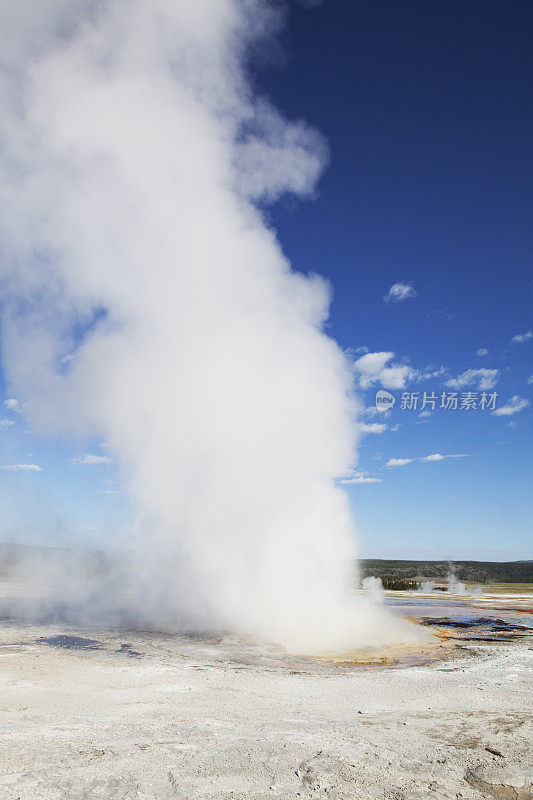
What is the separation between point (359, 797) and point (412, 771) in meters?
0.97

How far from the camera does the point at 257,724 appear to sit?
7.35 metres

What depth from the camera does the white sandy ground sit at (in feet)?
17.7

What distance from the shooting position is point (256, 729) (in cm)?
711

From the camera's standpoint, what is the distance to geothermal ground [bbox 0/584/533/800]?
5.42 metres

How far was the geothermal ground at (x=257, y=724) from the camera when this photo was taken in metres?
5.42

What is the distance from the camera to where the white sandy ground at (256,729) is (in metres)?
5.40

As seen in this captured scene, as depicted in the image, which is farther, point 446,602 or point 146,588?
point 446,602

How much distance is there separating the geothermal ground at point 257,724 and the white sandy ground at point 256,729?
0.08 feet

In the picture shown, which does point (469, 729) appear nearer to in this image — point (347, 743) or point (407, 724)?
point (407, 724)

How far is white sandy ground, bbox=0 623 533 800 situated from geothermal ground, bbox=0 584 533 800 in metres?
0.02

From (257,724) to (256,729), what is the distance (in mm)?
252

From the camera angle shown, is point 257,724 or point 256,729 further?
point 257,724

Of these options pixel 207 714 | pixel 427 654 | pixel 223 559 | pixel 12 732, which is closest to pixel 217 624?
pixel 223 559

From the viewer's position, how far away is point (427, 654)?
45.0 ft
